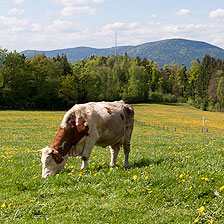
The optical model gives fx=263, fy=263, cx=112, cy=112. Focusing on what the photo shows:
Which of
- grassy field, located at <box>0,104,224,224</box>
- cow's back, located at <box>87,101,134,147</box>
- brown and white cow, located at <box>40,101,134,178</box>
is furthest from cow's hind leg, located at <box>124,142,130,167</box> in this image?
grassy field, located at <box>0,104,224,224</box>

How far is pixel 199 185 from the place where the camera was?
268 inches

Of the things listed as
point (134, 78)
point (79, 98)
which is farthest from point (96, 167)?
point (134, 78)

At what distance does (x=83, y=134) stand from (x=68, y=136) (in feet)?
1.65

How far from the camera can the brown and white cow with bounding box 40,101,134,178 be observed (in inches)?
333

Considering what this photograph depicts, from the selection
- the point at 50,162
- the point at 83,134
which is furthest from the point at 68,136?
the point at 50,162

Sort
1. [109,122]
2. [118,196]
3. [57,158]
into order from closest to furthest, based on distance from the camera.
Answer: [118,196] < [57,158] < [109,122]

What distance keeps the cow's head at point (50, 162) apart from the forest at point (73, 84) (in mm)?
69657

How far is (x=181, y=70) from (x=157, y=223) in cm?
14935

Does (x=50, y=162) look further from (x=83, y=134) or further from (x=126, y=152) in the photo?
(x=126, y=152)

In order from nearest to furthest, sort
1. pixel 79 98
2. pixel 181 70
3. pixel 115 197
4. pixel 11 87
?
pixel 115 197
pixel 11 87
pixel 79 98
pixel 181 70

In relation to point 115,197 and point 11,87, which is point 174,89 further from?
point 115,197

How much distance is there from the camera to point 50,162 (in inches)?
329

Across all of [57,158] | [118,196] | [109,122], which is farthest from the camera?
[109,122]

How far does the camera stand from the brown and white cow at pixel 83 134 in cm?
846
